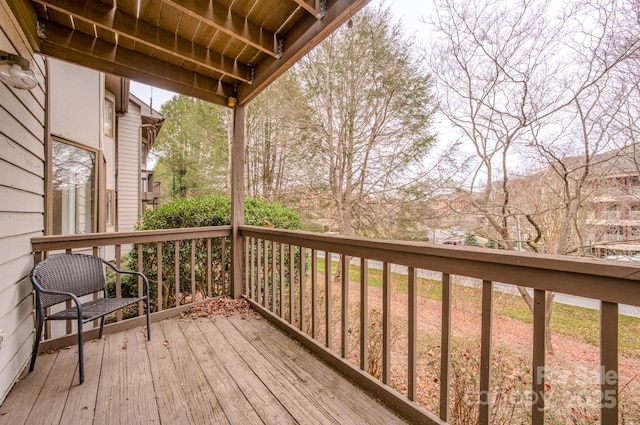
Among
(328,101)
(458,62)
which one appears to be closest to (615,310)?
(458,62)

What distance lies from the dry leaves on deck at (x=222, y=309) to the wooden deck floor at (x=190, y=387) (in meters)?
0.52

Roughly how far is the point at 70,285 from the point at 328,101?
6137 millimetres

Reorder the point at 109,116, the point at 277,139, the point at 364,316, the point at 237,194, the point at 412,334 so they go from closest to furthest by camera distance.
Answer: the point at 412,334 → the point at 364,316 → the point at 237,194 → the point at 109,116 → the point at 277,139

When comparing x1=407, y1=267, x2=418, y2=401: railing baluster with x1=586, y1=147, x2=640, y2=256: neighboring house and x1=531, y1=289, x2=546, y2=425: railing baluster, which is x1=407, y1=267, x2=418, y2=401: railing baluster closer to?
x1=531, y1=289, x2=546, y2=425: railing baluster

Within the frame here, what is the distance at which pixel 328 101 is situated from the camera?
6828 mm

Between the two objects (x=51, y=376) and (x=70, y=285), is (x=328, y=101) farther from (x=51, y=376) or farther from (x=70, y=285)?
(x=51, y=376)

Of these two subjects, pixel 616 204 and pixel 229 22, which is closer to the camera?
pixel 229 22

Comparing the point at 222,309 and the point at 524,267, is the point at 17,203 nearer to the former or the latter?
the point at 222,309

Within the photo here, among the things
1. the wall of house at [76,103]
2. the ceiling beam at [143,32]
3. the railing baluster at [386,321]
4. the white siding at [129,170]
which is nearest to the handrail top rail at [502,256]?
the railing baluster at [386,321]

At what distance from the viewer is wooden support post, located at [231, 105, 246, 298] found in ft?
10.7

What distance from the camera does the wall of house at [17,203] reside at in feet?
5.50

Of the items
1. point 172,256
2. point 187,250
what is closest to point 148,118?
point 172,256

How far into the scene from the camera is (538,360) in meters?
1.10

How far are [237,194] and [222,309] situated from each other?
136 centimetres
